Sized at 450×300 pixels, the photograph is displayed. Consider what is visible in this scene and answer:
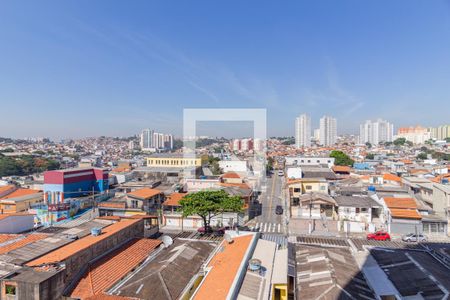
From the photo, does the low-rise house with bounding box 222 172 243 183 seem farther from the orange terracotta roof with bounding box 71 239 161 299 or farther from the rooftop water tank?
the rooftop water tank

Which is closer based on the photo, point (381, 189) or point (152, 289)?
point (152, 289)

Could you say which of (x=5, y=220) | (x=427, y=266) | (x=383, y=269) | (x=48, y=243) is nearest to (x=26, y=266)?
(x=48, y=243)

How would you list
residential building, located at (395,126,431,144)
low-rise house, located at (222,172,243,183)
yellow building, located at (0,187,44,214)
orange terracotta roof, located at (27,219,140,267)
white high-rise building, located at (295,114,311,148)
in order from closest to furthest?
orange terracotta roof, located at (27,219,140,267)
yellow building, located at (0,187,44,214)
low-rise house, located at (222,172,243,183)
white high-rise building, located at (295,114,311,148)
residential building, located at (395,126,431,144)

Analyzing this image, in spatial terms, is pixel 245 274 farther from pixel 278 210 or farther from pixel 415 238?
pixel 278 210

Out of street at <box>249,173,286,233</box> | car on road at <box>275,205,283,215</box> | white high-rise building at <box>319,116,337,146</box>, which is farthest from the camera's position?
white high-rise building at <box>319,116,337,146</box>

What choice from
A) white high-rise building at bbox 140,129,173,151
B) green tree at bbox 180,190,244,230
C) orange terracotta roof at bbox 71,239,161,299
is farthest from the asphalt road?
white high-rise building at bbox 140,129,173,151

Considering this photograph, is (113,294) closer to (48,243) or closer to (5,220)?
(48,243)

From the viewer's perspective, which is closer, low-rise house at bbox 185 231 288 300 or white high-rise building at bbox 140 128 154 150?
low-rise house at bbox 185 231 288 300
